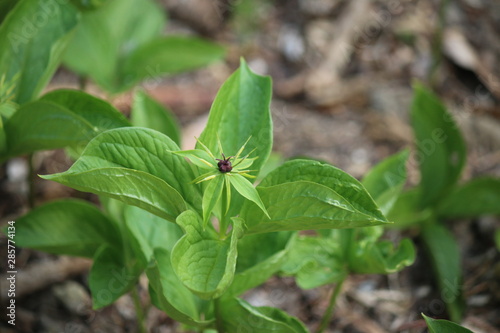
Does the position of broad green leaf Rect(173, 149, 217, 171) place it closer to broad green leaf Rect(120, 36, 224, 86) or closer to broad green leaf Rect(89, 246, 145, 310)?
broad green leaf Rect(89, 246, 145, 310)

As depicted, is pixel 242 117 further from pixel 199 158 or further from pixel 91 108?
pixel 91 108

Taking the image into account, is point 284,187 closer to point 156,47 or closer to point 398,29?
point 156,47

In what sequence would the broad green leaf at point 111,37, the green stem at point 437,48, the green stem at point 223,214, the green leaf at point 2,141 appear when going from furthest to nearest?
the green stem at point 437,48, the broad green leaf at point 111,37, the green leaf at point 2,141, the green stem at point 223,214

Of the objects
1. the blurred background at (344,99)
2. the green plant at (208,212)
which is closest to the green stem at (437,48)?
the blurred background at (344,99)

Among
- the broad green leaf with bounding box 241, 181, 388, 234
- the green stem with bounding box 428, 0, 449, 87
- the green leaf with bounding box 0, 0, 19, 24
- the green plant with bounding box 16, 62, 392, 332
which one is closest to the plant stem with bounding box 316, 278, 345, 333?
the green plant with bounding box 16, 62, 392, 332

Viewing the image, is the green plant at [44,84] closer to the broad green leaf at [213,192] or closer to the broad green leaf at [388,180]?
the broad green leaf at [213,192]

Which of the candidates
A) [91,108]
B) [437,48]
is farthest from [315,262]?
[437,48]

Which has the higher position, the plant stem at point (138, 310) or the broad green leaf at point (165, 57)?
the broad green leaf at point (165, 57)

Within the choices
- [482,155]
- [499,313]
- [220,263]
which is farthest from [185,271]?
[482,155]
